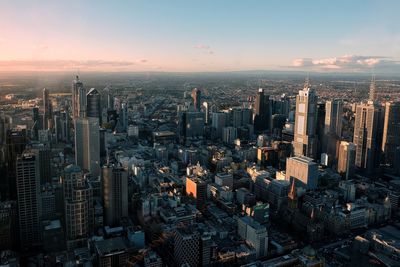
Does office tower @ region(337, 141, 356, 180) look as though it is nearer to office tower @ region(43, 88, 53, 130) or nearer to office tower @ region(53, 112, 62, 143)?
office tower @ region(53, 112, 62, 143)

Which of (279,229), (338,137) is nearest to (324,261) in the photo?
(279,229)

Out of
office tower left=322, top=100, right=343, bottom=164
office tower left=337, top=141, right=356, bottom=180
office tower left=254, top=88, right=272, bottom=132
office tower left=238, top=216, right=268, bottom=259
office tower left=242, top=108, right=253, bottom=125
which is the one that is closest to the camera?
office tower left=238, top=216, right=268, bottom=259

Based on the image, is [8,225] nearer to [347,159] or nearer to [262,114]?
[347,159]

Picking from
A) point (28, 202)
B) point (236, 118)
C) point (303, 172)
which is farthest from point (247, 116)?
point (28, 202)

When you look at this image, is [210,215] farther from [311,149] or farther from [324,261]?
[311,149]

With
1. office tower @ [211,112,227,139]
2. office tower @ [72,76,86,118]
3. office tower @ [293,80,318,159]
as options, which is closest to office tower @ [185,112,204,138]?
office tower @ [211,112,227,139]

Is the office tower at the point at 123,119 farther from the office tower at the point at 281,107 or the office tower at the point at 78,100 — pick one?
the office tower at the point at 281,107
